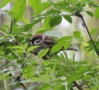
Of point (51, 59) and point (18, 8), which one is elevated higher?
point (18, 8)

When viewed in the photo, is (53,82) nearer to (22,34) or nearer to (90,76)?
(90,76)

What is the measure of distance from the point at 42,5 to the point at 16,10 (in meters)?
0.06

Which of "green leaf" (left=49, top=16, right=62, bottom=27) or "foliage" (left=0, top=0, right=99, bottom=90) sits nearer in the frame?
"foliage" (left=0, top=0, right=99, bottom=90)

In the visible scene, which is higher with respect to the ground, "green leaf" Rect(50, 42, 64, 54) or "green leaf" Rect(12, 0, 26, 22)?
"green leaf" Rect(12, 0, 26, 22)

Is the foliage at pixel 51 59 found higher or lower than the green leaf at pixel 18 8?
lower

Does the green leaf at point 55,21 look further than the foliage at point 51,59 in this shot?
Yes

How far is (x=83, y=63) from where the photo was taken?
2.03 ft

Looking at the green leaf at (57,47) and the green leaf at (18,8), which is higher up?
the green leaf at (18,8)

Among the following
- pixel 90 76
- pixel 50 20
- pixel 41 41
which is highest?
pixel 50 20

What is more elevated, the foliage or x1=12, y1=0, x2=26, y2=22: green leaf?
x1=12, y1=0, x2=26, y2=22: green leaf

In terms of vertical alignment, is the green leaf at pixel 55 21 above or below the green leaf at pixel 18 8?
below

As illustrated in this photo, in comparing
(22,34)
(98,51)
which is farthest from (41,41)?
(98,51)

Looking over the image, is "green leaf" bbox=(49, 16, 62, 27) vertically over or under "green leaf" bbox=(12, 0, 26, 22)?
under

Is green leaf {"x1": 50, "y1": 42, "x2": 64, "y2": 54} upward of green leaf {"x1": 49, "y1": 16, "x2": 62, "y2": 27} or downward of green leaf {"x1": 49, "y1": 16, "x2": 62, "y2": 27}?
downward
